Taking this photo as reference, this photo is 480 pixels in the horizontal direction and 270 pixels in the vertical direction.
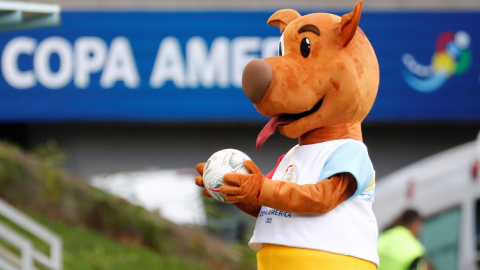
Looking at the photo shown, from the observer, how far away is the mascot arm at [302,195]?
256 cm

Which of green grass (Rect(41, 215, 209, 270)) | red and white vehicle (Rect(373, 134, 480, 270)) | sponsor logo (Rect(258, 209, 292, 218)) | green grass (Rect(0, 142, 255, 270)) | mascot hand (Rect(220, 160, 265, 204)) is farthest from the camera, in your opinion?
green grass (Rect(0, 142, 255, 270))

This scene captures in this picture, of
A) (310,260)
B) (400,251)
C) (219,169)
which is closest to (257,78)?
(219,169)

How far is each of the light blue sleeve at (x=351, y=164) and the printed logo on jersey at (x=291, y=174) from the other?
15 centimetres

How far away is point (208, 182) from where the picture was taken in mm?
2660

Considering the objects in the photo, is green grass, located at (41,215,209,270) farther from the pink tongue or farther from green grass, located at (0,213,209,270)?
the pink tongue

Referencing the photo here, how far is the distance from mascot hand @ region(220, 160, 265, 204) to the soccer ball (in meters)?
0.06

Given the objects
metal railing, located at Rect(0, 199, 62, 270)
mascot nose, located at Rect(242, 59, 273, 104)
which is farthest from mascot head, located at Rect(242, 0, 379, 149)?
metal railing, located at Rect(0, 199, 62, 270)

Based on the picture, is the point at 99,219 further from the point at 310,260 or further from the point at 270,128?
the point at 310,260

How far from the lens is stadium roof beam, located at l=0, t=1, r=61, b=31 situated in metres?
4.23

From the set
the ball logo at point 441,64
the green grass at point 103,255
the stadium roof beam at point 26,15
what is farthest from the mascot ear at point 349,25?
the ball logo at point 441,64

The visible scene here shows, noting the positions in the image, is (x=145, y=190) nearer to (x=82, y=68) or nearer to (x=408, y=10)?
(x=82, y=68)

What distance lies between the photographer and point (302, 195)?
2.56 meters

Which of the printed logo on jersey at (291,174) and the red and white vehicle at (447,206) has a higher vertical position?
the printed logo on jersey at (291,174)

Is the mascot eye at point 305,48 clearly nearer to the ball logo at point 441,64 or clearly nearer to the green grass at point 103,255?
the green grass at point 103,255
